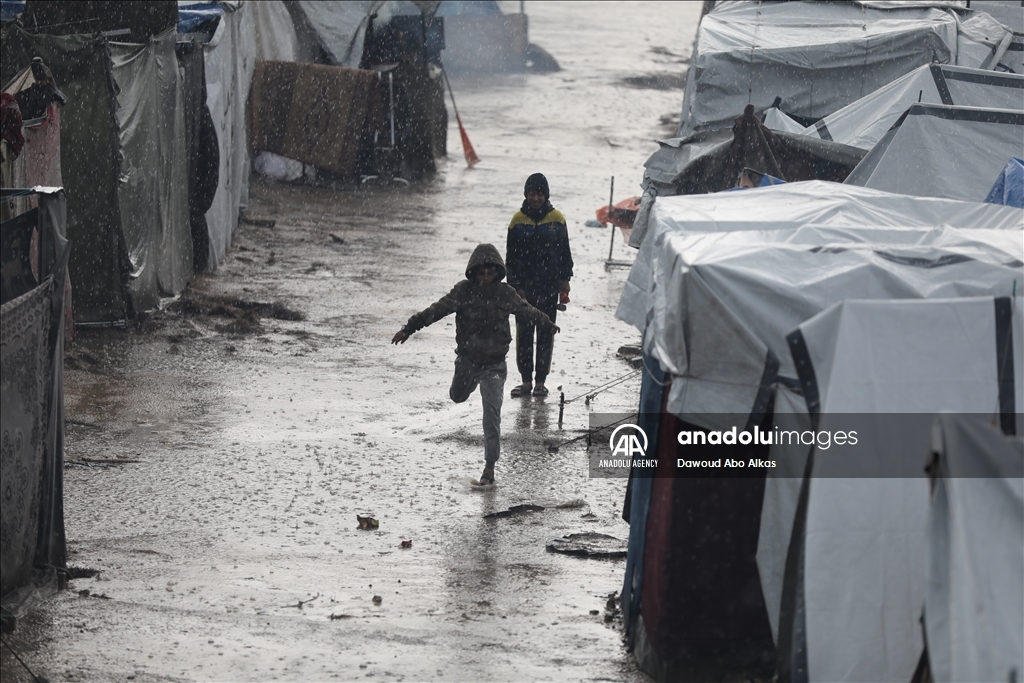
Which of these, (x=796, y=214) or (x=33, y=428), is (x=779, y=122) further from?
(x=33, y=428)

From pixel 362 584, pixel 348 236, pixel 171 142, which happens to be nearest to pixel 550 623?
pixel 362 584

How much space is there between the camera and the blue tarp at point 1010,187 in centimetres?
698

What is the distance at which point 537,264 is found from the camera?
9141 mm

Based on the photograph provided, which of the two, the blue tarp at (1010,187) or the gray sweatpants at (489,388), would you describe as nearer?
the blue tarp at (1010,187)

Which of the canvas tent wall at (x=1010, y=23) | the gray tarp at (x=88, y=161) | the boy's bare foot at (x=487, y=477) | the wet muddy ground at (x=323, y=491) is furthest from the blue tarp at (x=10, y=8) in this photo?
the canvas tent wall at (x=1010, y=23)

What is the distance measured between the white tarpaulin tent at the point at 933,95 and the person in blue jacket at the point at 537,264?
243cm

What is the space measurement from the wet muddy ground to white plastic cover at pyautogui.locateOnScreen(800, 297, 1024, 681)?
1.18 meters

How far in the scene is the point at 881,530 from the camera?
4.16m

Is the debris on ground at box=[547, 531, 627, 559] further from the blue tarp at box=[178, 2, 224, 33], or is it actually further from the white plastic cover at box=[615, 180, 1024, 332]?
the blue tarp at box=[178, 2, 224, 33]

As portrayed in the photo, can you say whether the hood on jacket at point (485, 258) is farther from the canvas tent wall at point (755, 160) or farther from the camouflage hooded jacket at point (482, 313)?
the canvas tent wall at point (755, 160)

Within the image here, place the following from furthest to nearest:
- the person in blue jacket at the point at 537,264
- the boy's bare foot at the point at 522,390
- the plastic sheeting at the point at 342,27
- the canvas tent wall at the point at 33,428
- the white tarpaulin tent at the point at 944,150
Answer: the plastic sheeting at the point at 342,27 → the boy's bare foot at the point at 522,390 → the person in blue jacket at the point at 537,264 → the white tarpaulin tent at the point at 944,150 → the canvas tent wall at the point at 33,428

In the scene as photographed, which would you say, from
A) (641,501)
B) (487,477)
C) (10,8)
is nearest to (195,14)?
(10,8)

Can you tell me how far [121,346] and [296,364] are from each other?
156cm

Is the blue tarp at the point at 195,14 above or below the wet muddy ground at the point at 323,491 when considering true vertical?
above
